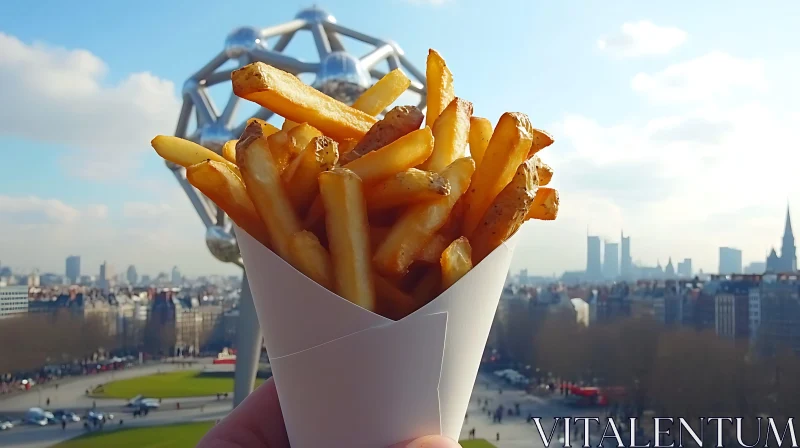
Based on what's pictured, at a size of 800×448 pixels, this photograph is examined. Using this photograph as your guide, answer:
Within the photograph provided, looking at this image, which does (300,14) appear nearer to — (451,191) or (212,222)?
(212,222)

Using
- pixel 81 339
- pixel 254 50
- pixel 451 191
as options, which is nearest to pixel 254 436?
pixel 451 191

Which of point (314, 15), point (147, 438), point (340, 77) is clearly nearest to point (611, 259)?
point (147, 438)

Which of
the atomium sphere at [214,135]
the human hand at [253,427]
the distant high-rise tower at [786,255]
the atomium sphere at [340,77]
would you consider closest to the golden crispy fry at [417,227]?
the human hand at [253,427]

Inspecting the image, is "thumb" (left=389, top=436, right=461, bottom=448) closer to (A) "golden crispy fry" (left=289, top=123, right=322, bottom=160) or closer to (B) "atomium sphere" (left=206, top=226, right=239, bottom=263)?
(A) "golden crispy fry" (left=289, top=123, right=322, bottom=160)

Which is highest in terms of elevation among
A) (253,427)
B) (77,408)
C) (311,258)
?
(311,258)

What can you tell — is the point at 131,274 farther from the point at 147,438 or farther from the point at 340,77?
the point at 340,77
